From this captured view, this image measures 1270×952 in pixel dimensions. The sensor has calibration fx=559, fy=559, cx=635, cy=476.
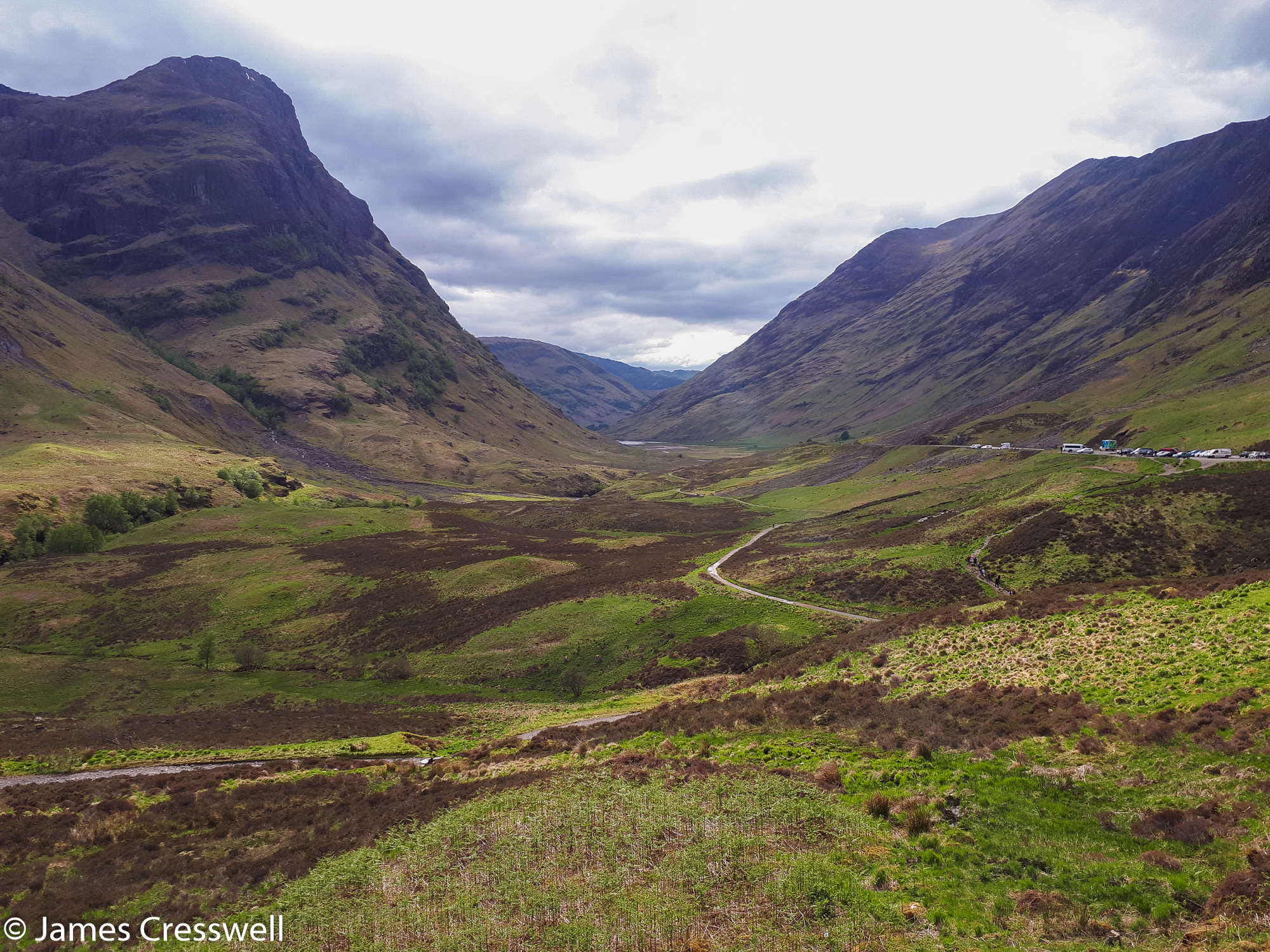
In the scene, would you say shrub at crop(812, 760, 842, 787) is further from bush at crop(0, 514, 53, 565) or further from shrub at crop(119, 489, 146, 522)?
shrub at crop(119, 489, 146, 522)

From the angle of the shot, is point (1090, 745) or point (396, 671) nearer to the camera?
point (1090, 745)

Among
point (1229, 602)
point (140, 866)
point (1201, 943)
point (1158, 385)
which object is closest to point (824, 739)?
point (1201, 943)

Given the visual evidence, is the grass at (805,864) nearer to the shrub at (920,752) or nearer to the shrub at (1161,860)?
the shrub at (1161,860)

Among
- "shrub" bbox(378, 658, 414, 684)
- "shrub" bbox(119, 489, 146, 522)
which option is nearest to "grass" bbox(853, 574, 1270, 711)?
"shrub" bbox(378, 658, 414, 684)

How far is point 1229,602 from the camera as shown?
2864cm

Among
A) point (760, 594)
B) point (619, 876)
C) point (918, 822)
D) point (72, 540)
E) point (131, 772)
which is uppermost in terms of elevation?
point (72, 540)

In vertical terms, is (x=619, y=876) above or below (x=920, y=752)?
below

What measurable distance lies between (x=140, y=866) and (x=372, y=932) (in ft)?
39.2

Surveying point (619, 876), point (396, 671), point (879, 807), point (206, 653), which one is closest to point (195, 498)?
point (206, 653)

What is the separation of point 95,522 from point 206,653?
67055 mm

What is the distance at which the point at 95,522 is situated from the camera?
317 ft

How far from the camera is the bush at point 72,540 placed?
8631cm

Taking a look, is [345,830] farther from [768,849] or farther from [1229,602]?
[1229,602]

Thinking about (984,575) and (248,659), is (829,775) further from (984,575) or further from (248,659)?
(248,659)
